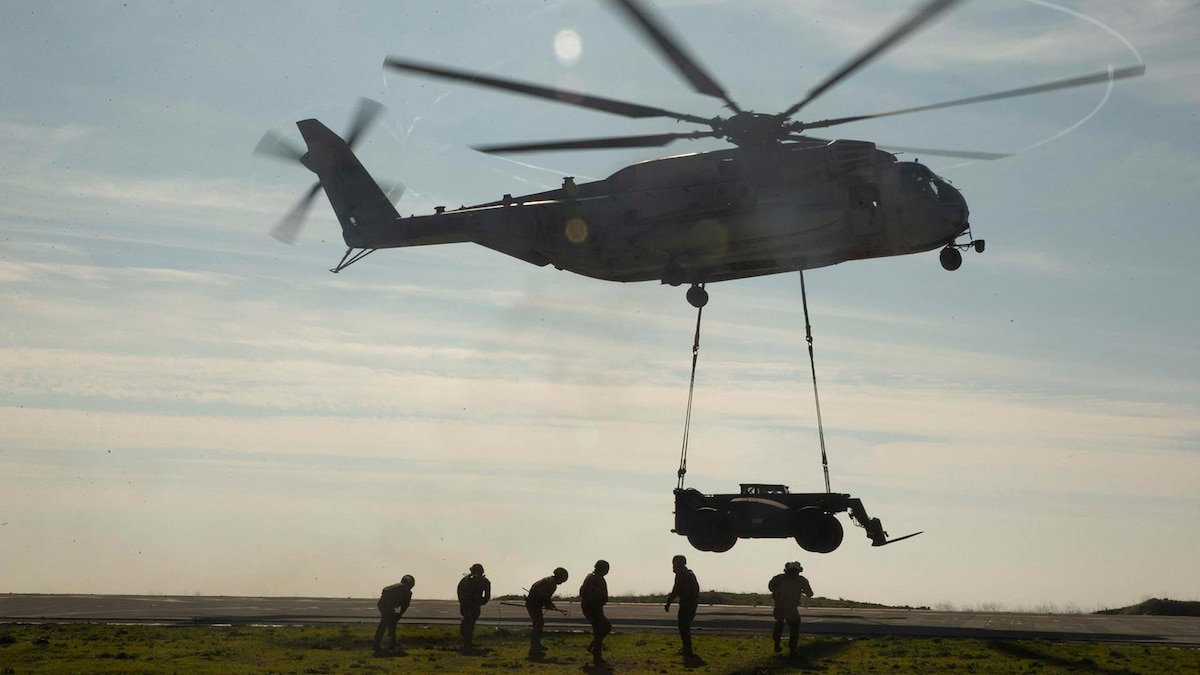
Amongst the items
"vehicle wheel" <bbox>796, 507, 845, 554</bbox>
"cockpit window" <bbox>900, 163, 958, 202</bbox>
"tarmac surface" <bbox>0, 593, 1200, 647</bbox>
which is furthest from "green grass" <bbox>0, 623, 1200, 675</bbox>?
"cockpit window" <bbox>900, 163, 958, 202</bbox>

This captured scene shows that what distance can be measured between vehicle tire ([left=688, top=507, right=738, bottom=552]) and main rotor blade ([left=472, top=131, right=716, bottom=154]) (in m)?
8.56

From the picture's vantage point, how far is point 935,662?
69.4 feet

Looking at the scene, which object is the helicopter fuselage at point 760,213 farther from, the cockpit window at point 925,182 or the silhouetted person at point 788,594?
the silhouetted person at point 788,594

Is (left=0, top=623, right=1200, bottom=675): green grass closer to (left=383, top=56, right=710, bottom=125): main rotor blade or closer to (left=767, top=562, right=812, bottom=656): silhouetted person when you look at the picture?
(left=767, top=562, right=812, bottom=656): silhouetted person

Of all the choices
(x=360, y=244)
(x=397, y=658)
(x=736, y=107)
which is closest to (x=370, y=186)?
(x=360, y=244)

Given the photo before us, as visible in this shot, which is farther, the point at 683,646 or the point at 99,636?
the point at 99,636

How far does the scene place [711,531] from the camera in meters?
27.9

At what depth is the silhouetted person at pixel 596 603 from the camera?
67.8ft

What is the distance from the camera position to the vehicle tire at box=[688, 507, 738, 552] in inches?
1091

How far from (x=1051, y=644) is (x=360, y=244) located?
22.9 metres

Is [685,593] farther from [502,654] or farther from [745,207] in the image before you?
[745,207]

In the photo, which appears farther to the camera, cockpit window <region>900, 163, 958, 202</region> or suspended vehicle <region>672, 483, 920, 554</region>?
cockpit window <region>900, 163, 958, 202</region>

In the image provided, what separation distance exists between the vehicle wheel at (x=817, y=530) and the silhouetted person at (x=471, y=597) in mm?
7831

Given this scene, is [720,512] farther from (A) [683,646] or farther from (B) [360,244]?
(B) [360,244]
